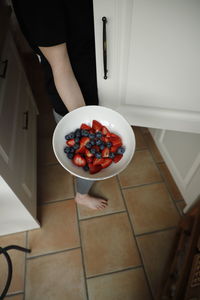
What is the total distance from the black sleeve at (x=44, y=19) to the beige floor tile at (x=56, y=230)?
0.85 m

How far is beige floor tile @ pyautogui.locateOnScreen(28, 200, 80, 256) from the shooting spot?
102 centimetres

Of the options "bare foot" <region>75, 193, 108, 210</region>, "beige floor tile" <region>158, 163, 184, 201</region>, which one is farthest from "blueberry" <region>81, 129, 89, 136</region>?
"beige floor tile" <region>158, 163, 184, 201</region>

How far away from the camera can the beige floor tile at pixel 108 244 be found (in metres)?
0.97

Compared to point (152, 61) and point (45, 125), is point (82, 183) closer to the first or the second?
point (152, 61)

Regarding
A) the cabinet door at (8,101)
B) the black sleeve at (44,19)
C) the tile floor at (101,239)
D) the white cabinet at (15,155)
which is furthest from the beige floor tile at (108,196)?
the black sleeve at (44,19)

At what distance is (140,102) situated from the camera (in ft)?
2.21

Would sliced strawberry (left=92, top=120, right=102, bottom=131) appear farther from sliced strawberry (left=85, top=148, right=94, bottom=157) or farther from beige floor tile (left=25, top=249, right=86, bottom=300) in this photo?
beige floor tile (left=25, top=249, right=86, bottom=300)

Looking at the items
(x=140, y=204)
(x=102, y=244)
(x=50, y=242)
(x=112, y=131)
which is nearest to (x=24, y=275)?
(x=50, y=242)

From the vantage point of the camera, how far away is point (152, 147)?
1388 millimetres

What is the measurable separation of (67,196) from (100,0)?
0.96 meters

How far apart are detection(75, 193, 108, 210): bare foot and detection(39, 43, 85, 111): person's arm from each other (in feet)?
1.84

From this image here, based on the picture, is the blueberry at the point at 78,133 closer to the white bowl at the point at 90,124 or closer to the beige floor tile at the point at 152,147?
the white bowl at the point at 90,124

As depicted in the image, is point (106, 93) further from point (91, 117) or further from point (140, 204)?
point (140, 204)

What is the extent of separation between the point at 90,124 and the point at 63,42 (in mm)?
261
